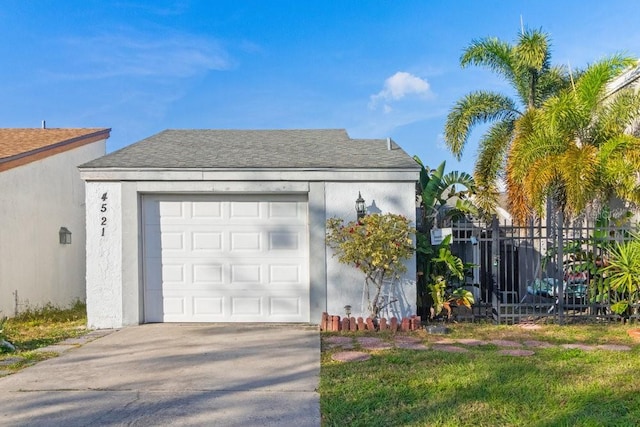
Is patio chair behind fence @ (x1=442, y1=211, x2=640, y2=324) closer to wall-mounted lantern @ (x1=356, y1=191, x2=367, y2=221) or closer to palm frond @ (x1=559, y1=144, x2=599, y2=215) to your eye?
palm frond @ (x1=559, y1=144, x2=599, y2=215)

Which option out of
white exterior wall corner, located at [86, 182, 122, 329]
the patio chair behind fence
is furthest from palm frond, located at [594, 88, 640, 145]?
white exterior wall corner, located at [86, 182, 122, 329]

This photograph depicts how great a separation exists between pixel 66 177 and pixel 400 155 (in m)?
8.12

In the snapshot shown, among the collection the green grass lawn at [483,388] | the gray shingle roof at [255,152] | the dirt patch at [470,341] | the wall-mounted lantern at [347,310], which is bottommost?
the dirt patch at [470,341]

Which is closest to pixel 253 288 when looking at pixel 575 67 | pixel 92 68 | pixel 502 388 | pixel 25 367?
pixel 25 367

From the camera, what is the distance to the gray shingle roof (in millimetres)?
8109

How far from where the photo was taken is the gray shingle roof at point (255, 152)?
8.11 meters

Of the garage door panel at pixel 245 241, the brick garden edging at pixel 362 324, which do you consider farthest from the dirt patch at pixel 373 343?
the garage door panel at pixel 245 241

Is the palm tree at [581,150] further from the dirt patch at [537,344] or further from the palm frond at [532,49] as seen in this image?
the dirt patch at [537,344]

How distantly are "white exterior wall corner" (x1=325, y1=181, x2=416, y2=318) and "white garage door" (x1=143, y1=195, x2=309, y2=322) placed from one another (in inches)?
21.4

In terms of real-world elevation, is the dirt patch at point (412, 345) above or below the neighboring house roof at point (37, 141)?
below

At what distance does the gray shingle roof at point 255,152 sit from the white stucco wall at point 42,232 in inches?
101

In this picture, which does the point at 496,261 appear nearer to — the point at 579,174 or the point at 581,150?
the point at 579,174

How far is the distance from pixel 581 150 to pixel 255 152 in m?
6.69

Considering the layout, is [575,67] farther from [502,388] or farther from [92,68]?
[92,68]
